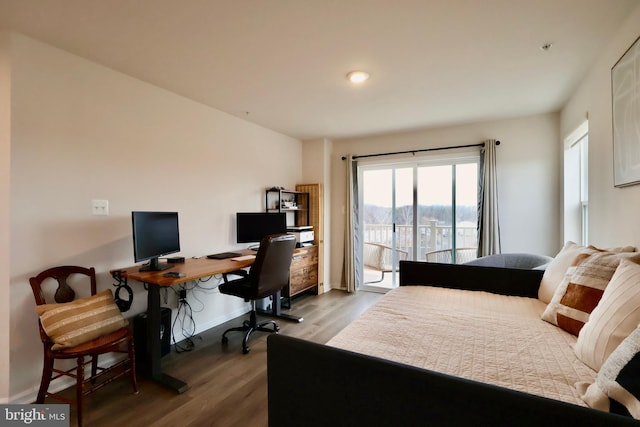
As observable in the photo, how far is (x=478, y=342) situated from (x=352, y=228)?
10.5 ft

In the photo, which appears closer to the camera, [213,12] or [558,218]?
[213,12]

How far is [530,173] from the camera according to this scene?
3.59 meters

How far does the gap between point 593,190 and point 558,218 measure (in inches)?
51.3

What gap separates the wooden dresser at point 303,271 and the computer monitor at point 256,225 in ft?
1.57

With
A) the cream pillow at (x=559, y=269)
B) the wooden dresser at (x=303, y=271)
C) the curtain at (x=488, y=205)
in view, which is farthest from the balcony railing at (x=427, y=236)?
the cream pillow at (x=559, y=269)

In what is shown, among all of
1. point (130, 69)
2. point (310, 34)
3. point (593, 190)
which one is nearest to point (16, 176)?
point (130, 69)

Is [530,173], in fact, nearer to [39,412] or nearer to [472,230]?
[472,230]

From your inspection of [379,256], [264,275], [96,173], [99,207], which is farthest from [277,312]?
[96,173]

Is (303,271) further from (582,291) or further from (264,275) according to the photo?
(582,291)

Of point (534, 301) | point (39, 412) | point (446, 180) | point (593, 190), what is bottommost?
point (39, 412)

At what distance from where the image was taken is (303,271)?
4156 millimetres

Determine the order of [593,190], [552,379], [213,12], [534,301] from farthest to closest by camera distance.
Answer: [593,190] → [534,301] → [213,12] → [552,379]

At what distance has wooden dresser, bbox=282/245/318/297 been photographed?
3933 millimetres

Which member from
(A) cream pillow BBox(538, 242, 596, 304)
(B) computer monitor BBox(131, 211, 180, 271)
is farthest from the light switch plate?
(A) cream pillow BBox(538, 242, 596, 304)
